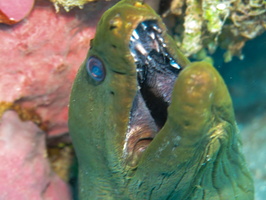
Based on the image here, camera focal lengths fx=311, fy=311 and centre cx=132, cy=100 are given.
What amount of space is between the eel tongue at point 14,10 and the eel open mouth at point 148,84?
1.24 metres

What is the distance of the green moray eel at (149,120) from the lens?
1.78 meters

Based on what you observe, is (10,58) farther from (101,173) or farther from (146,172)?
(146,172)

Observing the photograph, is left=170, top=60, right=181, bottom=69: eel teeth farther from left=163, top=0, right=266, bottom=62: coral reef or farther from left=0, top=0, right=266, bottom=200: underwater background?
left=163, top=0, right=266, bottom=62: coral reef

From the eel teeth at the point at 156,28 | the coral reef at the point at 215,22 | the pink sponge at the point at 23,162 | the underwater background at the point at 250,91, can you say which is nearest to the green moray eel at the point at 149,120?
Answer: the eel teeth at the point at 156,28

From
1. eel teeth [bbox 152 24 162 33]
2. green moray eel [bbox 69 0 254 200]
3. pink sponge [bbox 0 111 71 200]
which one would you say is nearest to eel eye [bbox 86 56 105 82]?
green moray eel [bbox 69 0 254 200]

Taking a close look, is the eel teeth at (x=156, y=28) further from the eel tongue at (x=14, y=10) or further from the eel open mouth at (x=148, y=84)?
the eel tongue at (x=14, y=10)

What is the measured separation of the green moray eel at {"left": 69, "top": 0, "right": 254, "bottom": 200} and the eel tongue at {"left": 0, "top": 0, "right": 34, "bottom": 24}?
0.84 meters

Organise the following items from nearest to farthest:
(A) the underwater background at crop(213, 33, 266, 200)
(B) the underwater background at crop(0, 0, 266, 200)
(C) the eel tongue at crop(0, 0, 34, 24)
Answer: (C) the eel tongue at crop(0, 0, 34, 24) → (B) the underwater background at crop(0, 0, 266, 200) → (A) the underwater background at crop(213, 33, 266, 200)

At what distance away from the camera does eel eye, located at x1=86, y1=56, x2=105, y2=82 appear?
7.14 feet

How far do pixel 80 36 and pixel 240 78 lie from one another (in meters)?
2.94

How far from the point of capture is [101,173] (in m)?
2.63

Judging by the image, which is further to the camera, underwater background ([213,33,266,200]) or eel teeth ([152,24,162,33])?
underwater background ([213,33,266,200])

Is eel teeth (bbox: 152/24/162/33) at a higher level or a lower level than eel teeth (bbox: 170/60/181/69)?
higher

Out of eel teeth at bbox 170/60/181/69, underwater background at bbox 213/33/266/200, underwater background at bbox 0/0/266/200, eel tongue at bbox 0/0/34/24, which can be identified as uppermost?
eel tongue at bbox 0/0/34/24
